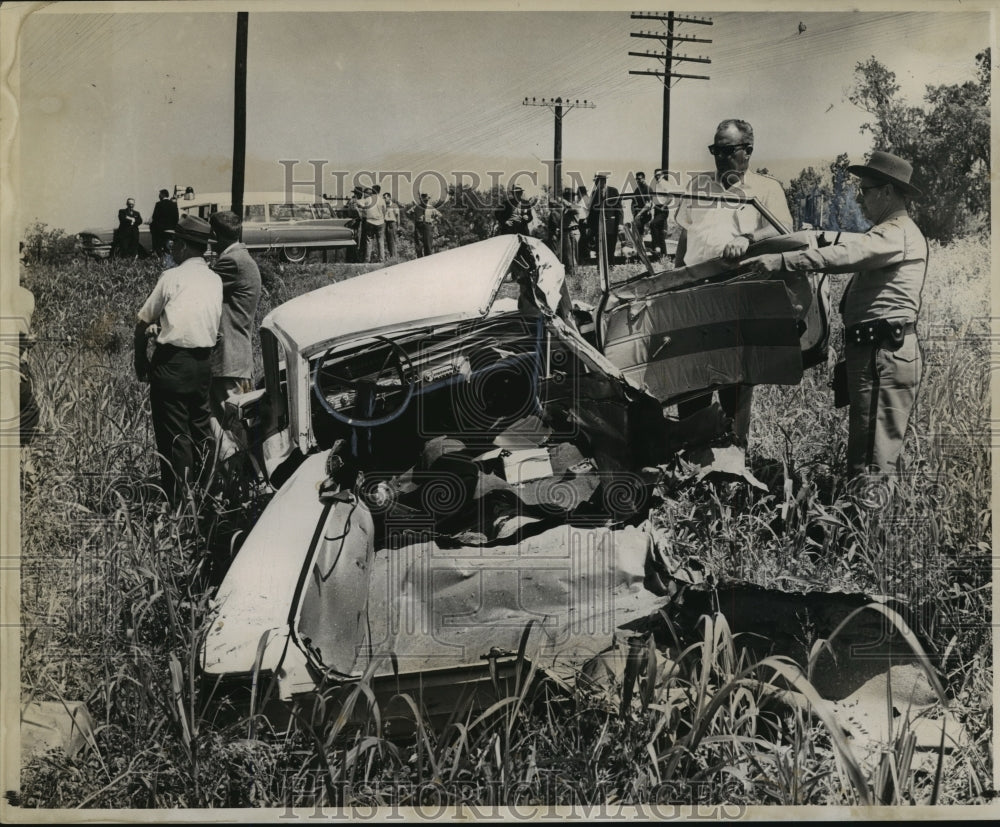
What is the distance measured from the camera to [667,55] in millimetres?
4039

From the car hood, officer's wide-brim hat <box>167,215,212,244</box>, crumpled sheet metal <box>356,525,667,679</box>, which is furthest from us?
officer's wide-brim hat <box>167,215,212,244</box>

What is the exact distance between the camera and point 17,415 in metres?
4.01

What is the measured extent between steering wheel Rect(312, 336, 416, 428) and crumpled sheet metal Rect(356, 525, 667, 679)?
1.77 feet

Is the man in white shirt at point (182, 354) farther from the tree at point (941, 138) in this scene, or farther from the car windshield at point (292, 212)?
the tree at point (941, 138)

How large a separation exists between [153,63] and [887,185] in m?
3.12

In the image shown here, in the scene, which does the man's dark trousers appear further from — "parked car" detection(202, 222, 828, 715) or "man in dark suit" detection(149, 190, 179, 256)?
"man in dark suit" detection(149, 190, 179, 256)

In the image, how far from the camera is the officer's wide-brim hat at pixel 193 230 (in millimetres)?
3975

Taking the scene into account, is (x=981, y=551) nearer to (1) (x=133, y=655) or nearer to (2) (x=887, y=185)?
(2) (x=887, y=185)

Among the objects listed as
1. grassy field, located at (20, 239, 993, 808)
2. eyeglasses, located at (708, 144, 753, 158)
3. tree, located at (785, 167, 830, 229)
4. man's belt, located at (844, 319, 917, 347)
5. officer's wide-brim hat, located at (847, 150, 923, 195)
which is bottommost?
grassy field, located at (20, 239, 993, 808)

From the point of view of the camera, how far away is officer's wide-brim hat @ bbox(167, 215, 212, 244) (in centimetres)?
397

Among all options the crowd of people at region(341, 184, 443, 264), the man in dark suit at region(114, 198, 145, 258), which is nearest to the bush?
the man in dark suit at region(114, 198, 145, 258)

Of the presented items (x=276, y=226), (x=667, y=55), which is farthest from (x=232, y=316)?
(x=667, y=55)

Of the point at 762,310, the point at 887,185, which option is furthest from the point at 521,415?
the point at 887,185

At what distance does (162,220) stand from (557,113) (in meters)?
1.71
